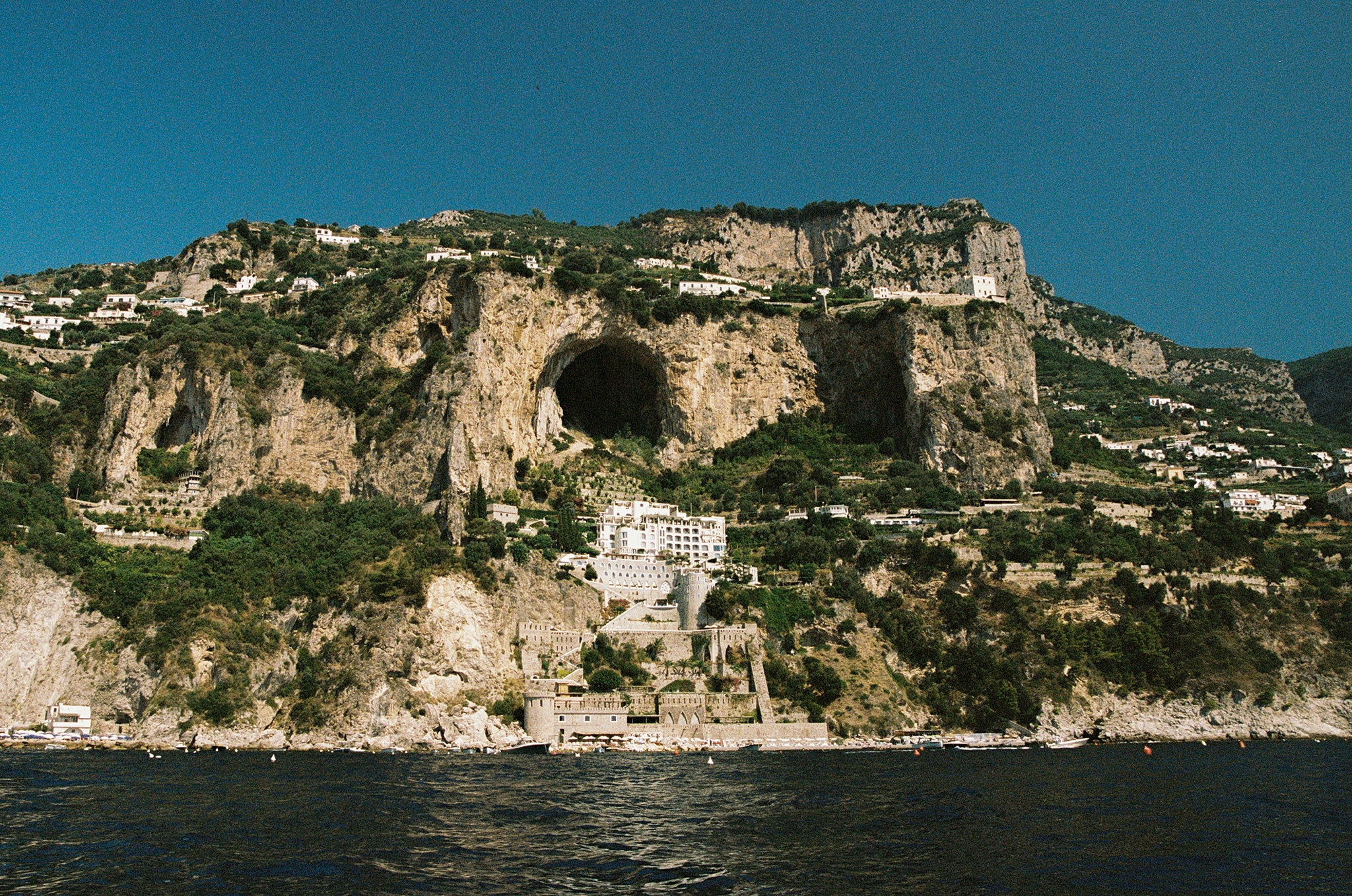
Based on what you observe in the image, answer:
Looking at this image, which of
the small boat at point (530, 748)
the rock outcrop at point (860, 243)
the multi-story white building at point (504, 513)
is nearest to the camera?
the small boat at point (530, 748)

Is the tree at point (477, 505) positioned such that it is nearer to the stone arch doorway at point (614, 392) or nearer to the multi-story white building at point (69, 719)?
the stone arch doorway at point (614, 392)

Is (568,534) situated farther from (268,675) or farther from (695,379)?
(695,379)

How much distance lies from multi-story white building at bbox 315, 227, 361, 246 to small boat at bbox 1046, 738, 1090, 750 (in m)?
82.1

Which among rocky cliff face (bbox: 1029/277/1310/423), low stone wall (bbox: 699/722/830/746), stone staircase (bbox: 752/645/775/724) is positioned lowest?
low stone wall (bbox: 699/722/830/746)

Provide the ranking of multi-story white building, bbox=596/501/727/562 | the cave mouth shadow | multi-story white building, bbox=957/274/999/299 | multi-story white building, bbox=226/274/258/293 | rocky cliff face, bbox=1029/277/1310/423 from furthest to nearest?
rocky cliff face, bbox=1029/277/1310/423 < multi-story white building, bbox=957/274/999/299 < multi-story white building, bbox=226/274/258/293 < the cave mouth shadow < multi-story white building, bbox=596/501/727/562

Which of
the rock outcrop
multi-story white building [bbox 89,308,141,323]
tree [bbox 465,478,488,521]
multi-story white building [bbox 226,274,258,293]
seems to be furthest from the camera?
the rock outcrop

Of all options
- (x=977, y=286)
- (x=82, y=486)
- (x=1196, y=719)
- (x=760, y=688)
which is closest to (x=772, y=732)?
(x=760, y=688)

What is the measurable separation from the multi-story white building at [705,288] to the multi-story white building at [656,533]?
88.0 ft

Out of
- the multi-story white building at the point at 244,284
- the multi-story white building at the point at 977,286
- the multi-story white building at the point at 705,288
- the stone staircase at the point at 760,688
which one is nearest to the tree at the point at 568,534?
the stone staircase at the point at 760,688

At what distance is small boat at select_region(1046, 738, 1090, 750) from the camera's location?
50.2 meters

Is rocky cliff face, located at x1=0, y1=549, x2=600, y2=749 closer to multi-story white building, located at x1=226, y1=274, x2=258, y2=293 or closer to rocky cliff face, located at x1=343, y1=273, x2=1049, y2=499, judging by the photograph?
rocky cliff face, located at x1=343, y1=273, x2=1049, y2=499

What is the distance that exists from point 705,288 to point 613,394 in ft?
43.8

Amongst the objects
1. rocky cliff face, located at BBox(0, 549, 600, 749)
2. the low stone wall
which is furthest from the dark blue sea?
the low stone wall

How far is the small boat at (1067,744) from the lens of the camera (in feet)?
165
